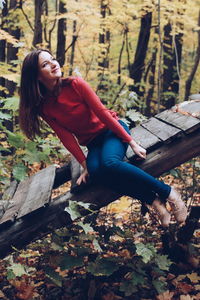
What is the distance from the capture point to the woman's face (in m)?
3.21

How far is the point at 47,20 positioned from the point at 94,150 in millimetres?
7245

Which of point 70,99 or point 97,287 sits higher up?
point 70,99

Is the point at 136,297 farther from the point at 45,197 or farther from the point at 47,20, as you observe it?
the point at 47,20

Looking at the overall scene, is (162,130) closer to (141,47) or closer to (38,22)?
(38,22)

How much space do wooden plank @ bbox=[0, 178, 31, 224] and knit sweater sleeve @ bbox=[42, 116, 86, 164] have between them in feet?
2.30

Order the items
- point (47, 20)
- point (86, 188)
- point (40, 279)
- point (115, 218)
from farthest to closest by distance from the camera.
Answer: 1. point (47, 20)
2. point (115, 218)
3. point (40, 279)
4. point (86, 188)

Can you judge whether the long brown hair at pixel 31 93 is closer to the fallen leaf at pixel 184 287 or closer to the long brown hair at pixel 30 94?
the long brown hair at pixel 30 94

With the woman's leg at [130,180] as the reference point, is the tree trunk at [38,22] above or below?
above

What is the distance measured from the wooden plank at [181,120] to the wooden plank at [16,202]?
1662 millimetres

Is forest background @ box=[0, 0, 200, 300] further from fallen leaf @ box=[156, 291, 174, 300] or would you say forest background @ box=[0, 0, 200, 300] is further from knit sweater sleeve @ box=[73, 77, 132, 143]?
knit sweater sleeve @ box=[73, 77, 132, 143]

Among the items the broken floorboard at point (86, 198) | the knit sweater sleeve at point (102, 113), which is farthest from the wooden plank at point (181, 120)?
the knit sweater sleeve at point (102, 113)

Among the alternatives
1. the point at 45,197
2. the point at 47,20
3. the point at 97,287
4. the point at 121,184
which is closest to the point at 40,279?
the point at 97,287

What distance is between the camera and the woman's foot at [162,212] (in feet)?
10.00

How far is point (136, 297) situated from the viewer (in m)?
3.13
